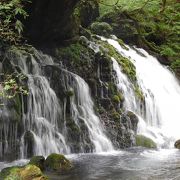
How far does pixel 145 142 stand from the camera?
51.1ft

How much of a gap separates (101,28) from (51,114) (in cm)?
991

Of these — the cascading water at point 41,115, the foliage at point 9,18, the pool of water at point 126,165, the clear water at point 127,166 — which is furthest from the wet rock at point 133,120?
the foliage at point 9,18

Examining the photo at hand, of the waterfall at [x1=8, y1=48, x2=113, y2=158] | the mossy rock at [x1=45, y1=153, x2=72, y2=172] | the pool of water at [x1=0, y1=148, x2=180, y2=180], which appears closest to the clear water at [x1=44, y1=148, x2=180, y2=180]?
the pool of water at [x1=0, y1=148, x2=180, y2=180]

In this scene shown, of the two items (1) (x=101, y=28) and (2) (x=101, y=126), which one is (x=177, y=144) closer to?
(2) (x=101, y=126)

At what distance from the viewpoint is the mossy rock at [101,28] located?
23.1 metres

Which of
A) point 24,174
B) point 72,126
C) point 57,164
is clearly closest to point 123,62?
point 72,126

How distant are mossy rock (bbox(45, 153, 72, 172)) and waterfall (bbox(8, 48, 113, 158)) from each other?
1811 mm

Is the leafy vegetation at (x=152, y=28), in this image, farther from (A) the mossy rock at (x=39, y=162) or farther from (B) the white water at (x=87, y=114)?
(A) the mossy rock at (x=39, y=162)

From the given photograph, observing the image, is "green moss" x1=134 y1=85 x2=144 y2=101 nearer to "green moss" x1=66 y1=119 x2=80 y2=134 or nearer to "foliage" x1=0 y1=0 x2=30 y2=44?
"green moss" x1=66 y1=119 x2=80 y2=134

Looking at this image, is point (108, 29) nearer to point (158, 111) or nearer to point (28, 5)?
point (158, 111)

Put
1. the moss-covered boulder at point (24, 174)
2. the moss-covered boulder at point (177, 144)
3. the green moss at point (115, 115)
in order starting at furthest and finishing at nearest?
the green moss at point (115, 115)
the moss-covered boulder at point (177, 144)
the moss-covered boulder at point (24, 174)

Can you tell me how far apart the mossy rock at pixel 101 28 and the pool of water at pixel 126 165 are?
31.9 ft

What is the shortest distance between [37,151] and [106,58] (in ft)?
19.3

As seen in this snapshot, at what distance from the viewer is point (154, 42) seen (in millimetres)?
26266
